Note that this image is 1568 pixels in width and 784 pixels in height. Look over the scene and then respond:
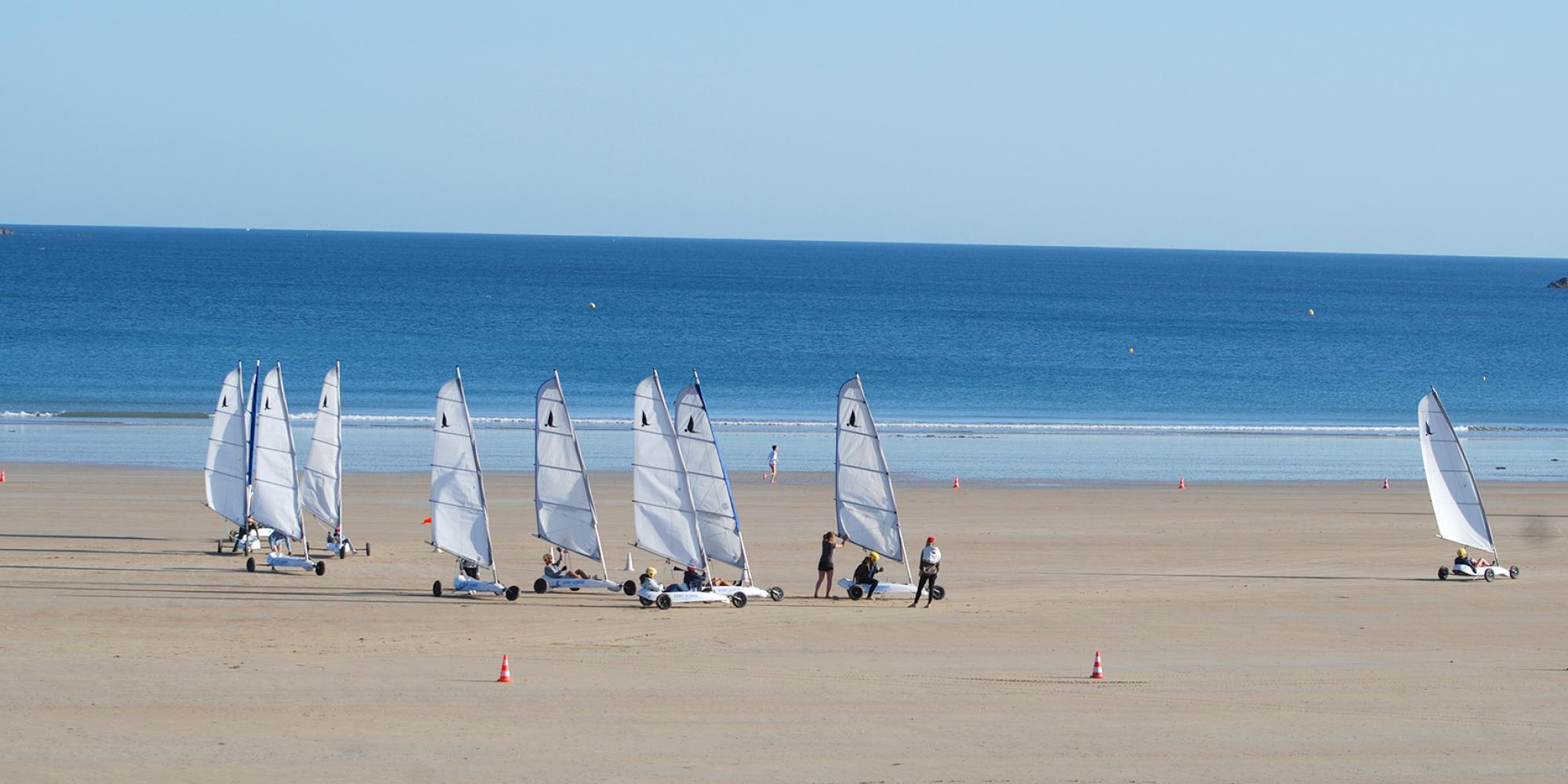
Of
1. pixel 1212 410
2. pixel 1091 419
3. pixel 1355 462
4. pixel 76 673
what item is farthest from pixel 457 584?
pixel 1212 410

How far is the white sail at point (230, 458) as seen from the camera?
2962 cm

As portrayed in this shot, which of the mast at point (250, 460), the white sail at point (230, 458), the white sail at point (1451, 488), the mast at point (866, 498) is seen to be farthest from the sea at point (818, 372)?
the white sail at point (1451, 488)

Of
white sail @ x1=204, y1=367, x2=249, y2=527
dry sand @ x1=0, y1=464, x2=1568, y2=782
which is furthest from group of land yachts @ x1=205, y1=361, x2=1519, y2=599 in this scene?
white sail @ x1=204, y1=367, x2=249, y2=527

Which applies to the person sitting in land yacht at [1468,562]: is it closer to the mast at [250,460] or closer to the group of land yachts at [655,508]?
the group of land yachts at [655,508]

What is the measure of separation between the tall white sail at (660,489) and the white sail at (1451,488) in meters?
14.9

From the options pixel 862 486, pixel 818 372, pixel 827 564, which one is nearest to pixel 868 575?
pixel 827 564

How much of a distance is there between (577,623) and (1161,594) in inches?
399

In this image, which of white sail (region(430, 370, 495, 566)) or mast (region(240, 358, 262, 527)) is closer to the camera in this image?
white sail (region(430, 370, 495, 566))

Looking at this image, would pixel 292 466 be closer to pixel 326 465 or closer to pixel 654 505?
pixel 326 465

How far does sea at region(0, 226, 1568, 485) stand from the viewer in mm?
49781

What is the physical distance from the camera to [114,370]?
70625mm

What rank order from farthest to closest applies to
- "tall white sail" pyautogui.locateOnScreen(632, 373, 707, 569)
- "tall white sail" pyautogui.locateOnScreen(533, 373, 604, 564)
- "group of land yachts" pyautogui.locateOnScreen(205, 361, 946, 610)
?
"tall white sail" pyautogui.locateOnScreen(533, 373, 604, 564)
"tall white sail" pyautogui.locateOnScreen(632, 373, 707, 569)
"group of land yachts" pyautogui.locateOnScreen(205, 361, 946, 610)

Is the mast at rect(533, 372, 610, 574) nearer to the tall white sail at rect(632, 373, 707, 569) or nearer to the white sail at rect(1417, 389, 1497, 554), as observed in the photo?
the tall white sail at rect(632, 373, 707, 569)

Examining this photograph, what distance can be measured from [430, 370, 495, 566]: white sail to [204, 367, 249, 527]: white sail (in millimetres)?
5537
